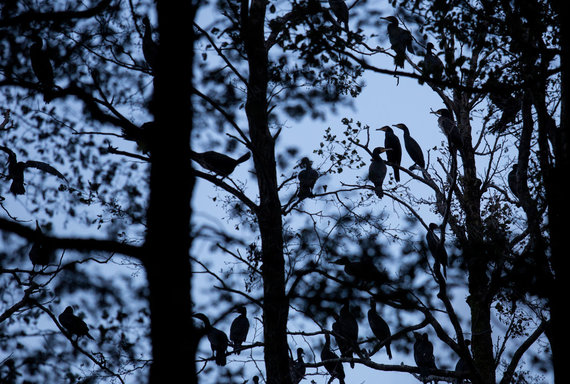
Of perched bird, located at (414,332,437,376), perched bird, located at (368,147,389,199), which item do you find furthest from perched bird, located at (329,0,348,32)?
perched bird, located at (414,332,437,376)

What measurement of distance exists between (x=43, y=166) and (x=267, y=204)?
8.06 feet

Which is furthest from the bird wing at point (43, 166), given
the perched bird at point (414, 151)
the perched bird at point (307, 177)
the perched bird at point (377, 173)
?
the perched bird at point (414, 151)

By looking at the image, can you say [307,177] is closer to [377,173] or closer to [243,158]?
[243,158]

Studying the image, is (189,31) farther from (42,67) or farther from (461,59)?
(42,67)

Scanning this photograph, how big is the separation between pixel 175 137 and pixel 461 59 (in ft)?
9.61

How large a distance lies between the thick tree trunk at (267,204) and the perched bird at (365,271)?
64cm

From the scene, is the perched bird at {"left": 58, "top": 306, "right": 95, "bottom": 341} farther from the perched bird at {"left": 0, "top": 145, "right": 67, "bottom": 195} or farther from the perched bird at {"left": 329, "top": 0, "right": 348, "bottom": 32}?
the perched bird at {"left": 329, "top": 0, "right": 348, "bottom": 32}

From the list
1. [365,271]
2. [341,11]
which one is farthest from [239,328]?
[341,11]

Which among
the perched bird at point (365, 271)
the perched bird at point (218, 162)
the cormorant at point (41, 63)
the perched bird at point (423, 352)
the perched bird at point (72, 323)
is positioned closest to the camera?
the perched bird at point (365, 271)

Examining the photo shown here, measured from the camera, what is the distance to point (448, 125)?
8828 mm

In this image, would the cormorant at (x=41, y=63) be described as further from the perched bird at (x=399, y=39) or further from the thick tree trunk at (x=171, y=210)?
the perched bird at (x=399, y=39)

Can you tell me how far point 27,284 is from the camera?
5.61m

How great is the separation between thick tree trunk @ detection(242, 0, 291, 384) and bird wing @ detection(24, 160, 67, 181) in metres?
2.13

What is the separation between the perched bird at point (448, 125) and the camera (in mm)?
8273
